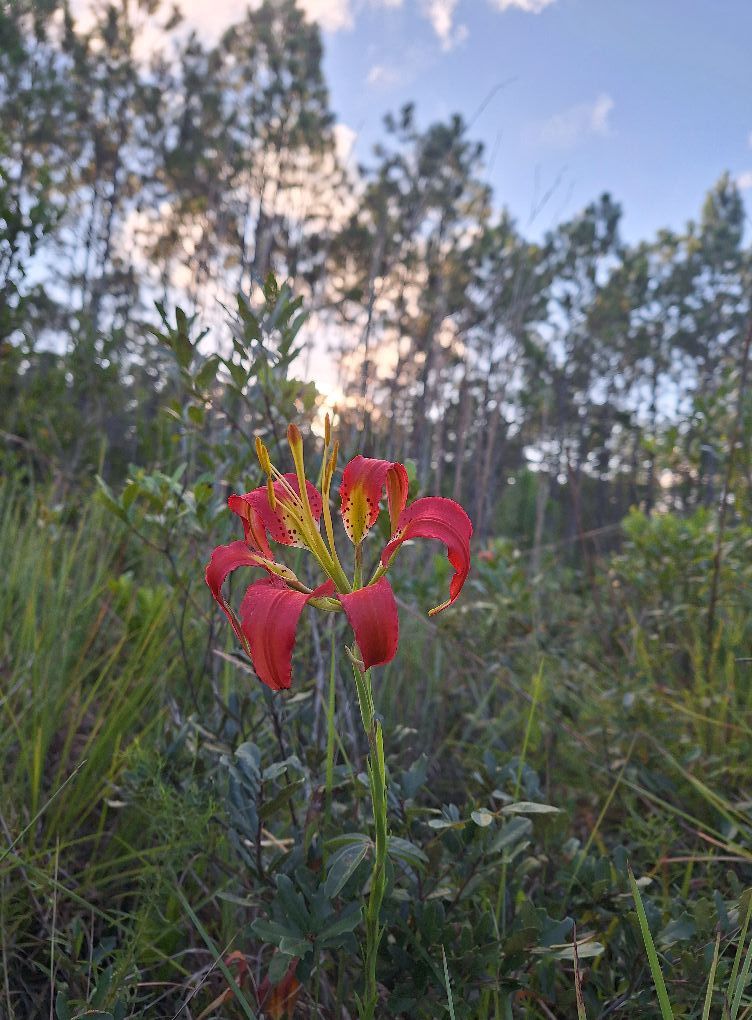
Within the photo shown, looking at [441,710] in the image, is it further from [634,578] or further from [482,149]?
[482,149]

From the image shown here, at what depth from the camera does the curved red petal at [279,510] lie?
2.31 feet

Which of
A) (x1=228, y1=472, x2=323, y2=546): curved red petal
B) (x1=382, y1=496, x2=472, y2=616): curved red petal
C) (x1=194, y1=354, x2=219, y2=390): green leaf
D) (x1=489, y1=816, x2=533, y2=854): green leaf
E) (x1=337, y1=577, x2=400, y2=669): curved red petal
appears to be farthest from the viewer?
(x1=194, y1=354, x2=219, y2=390): green leaf

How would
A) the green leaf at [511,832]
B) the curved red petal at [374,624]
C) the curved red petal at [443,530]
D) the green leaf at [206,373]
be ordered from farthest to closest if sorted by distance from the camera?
the green leaf at [206,373], the green leaf at [511,832], the curved red petal at [443,530], the curved red petal at [374,624]

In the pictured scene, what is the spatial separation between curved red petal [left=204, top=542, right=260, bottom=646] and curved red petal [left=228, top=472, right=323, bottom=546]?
0.04 m

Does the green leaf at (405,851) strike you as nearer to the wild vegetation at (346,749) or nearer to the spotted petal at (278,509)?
the wild vegetation at (346,749)

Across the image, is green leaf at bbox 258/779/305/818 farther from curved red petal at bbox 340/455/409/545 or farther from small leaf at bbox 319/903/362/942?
curved red petal at bbox 340/455/409/545

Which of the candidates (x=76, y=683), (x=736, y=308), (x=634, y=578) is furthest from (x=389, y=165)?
(x=76, y=683)

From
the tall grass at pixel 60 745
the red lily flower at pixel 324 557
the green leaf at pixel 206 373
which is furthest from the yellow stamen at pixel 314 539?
the green leaf at pixel 206 373

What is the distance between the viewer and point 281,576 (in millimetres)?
643

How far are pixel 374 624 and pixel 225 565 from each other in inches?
7.6

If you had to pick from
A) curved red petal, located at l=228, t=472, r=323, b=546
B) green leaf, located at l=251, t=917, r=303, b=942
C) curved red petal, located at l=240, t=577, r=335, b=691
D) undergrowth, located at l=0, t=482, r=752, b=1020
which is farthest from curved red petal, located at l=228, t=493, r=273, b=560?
green leaf, located at l=251, t=917, r=303, b=942

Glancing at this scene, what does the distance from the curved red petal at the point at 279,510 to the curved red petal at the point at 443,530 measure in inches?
5.1

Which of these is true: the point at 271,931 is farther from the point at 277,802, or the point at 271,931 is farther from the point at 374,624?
the point at 374,624

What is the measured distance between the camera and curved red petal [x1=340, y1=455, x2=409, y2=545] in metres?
0.68
